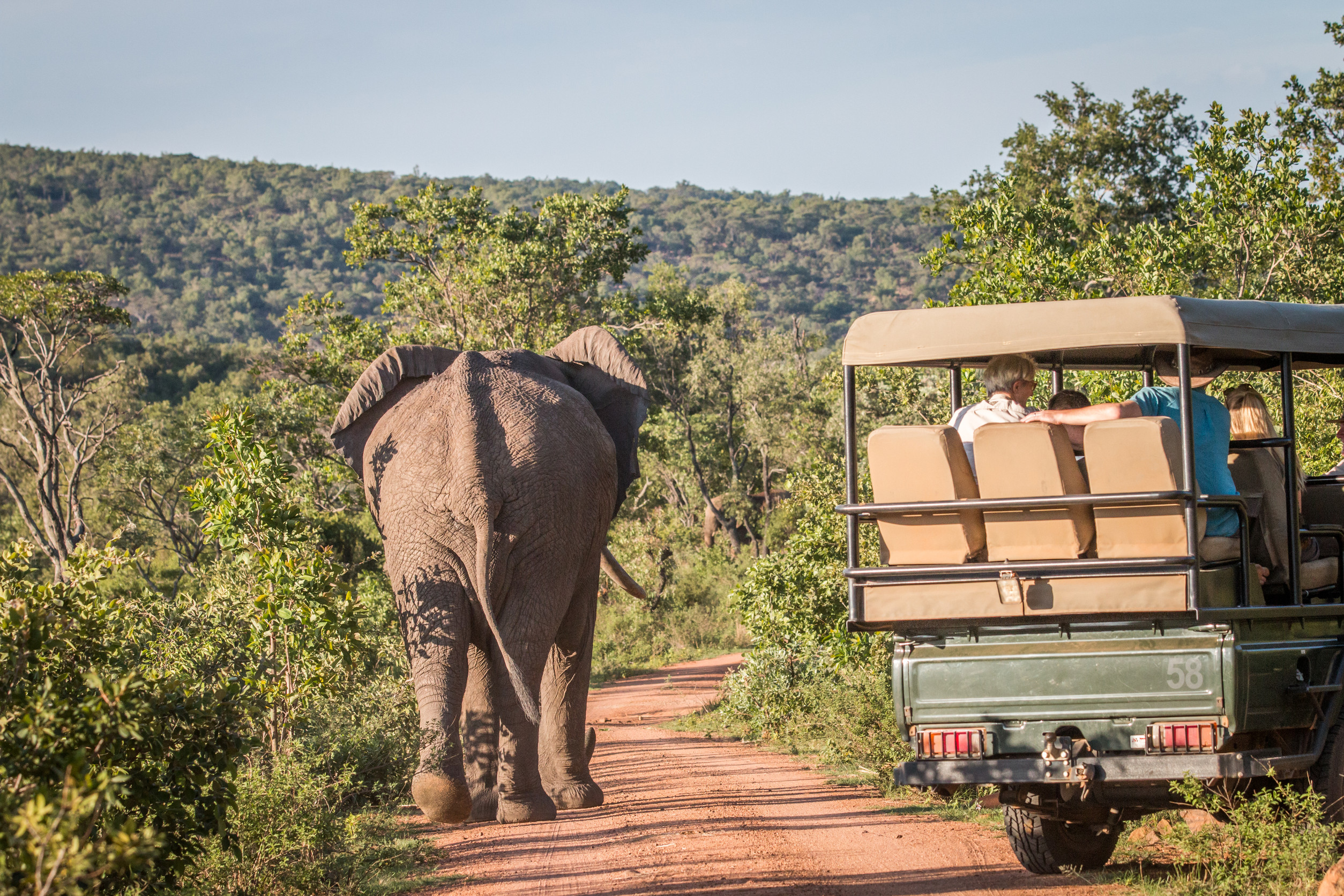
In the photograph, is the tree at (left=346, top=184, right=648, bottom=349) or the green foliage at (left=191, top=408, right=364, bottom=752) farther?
the tree at (left=346, top=184, right=648, bottom=349)

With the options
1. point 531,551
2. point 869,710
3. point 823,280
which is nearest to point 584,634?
point 531,551

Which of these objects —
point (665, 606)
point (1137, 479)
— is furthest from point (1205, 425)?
point (665, 606)

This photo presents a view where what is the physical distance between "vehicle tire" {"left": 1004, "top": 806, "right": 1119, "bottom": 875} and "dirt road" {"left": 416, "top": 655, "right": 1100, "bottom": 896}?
104mm

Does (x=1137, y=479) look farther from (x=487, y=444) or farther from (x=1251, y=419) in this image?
(x=487, y=444)

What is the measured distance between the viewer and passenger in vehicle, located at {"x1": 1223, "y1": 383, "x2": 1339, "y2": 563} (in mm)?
6609

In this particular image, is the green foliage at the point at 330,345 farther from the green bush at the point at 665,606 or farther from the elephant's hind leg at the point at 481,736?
the elephant's hind leg at the point at 481,736

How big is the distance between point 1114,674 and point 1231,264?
10776 millimetres

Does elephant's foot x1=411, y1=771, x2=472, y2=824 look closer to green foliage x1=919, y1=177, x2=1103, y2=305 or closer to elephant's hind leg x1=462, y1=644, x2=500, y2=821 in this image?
elephant's hind leg x1=462, y1=644, x2=500, y2=821

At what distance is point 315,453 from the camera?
18266 mm

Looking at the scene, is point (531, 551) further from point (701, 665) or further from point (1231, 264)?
point (701, 665)

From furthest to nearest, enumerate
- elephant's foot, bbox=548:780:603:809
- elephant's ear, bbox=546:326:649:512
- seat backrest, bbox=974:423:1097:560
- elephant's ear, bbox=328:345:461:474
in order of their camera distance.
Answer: elephant's ear, bbox=546:326:649:512 < elephant's ear, bbox=328:345:461:474 < elephant's foot, bbox=548:780:603:809 < seat backrest, bbox=974:423:1097:560

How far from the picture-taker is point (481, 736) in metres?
7.36

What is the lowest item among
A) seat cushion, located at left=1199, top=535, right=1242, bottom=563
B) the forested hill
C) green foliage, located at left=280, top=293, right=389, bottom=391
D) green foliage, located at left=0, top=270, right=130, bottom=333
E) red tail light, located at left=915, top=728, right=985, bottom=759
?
red tail light, located at left=915, top=728, right=985, bottom=759

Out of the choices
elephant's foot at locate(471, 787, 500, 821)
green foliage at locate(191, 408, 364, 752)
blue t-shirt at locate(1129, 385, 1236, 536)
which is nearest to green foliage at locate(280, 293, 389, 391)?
green foliage at locate(191, 408, 364, 752)
